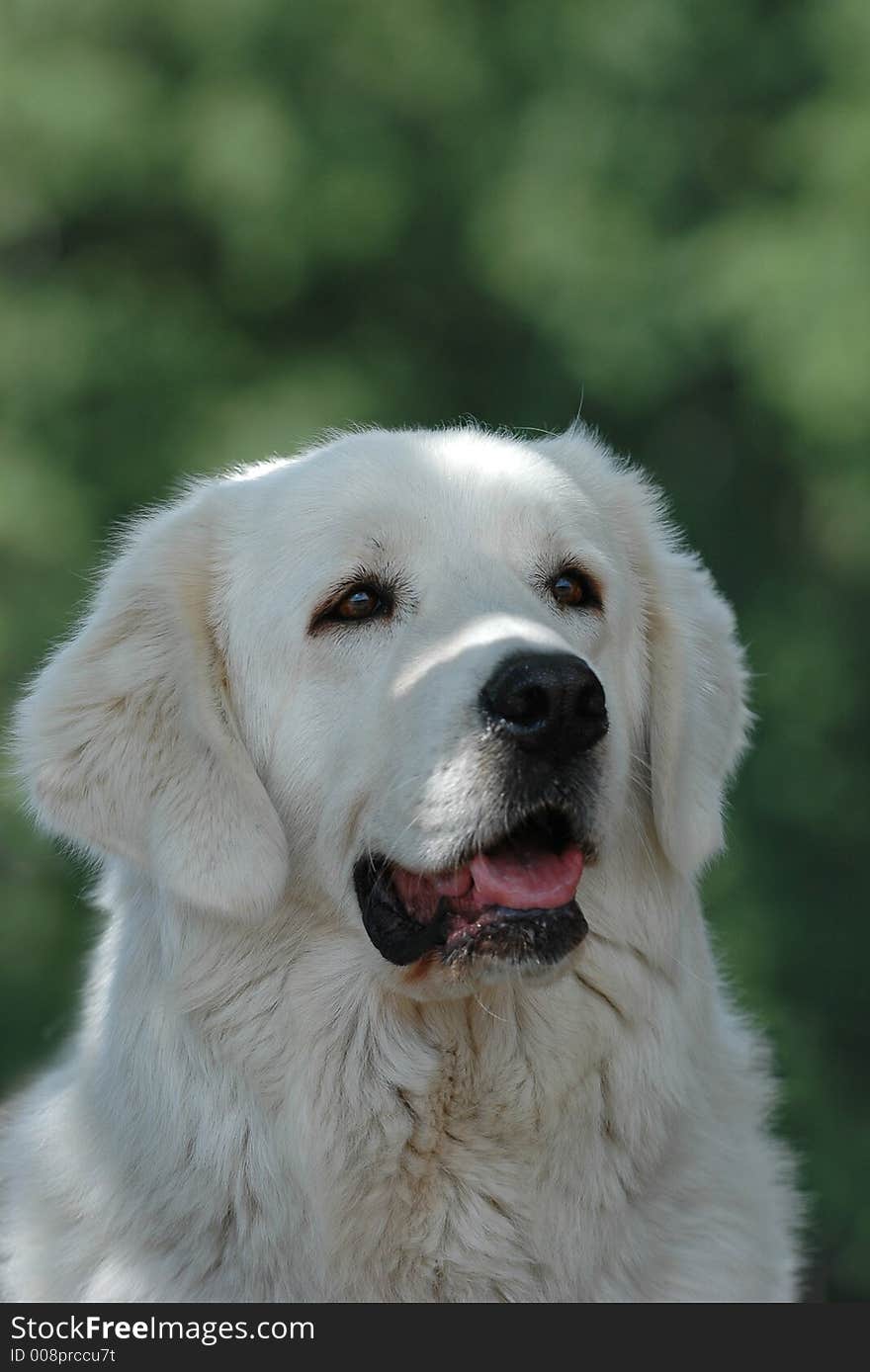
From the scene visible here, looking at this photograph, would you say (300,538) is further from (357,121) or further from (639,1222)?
(357,121)

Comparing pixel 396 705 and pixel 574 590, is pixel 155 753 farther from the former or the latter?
pixel 574 590

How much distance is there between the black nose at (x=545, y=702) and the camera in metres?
2.40

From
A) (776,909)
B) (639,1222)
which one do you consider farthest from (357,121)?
(639,1222)

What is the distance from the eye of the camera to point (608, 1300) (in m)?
2.73

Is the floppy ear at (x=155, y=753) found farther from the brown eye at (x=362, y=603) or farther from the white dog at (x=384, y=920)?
the brown eye at (x=362, y=603)

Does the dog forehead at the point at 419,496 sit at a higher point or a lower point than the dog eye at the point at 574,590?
higher

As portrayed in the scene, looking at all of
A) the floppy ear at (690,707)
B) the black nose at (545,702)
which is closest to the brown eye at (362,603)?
the black nose at (545,702)

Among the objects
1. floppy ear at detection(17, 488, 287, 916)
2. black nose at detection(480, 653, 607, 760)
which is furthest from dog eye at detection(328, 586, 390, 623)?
black nose at detection(480, 653, 607, 760)

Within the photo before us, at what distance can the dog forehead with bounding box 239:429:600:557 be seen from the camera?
2826 millimetres

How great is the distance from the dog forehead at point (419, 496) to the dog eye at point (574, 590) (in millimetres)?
84

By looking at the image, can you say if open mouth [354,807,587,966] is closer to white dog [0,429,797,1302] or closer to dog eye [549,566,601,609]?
white dog [0,429,797,1302]

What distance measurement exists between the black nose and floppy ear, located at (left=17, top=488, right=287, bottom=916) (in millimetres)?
527

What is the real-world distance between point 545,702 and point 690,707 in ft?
2.51

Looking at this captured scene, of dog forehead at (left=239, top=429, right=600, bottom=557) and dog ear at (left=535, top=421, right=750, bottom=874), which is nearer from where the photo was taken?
dog forehead at (left=239, top=429, right=600, bottom=557)
